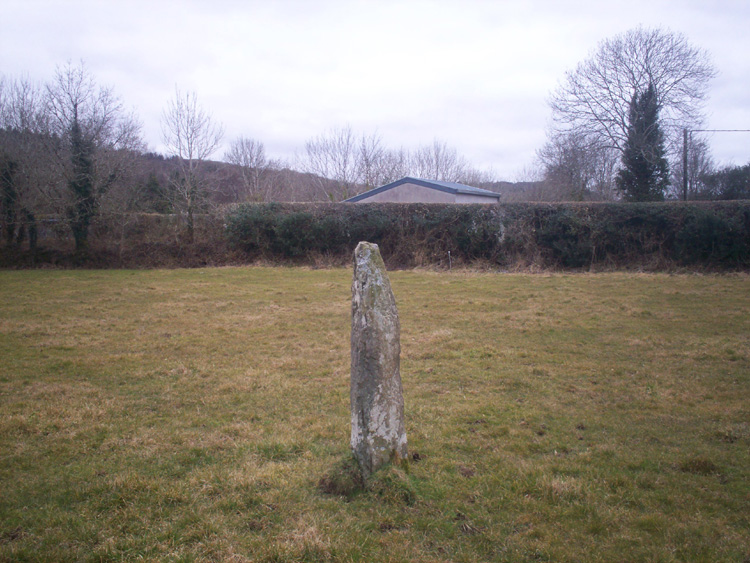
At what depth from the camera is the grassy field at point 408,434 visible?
10.6ft

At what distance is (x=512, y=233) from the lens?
2119cm

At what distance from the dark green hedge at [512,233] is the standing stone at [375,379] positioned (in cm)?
1760

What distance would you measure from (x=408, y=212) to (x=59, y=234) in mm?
17454

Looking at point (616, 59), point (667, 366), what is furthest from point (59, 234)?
point (616, 59)

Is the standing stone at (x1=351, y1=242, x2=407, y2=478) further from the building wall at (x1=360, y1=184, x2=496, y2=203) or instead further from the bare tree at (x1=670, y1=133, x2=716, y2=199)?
the bare tree at (x1=670, y1=133, x2=716, y2=199)

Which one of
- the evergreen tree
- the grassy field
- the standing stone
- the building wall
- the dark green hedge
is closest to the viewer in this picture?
the grassy field

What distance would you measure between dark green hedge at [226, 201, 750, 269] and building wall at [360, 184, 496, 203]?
465cm

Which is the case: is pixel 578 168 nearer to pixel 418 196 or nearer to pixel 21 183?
pixel 418 196

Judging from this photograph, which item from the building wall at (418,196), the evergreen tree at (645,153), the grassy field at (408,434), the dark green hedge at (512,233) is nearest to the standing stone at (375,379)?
the grassy field at (408,434)

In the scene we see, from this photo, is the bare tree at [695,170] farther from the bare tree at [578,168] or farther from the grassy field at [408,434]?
the grassy field at [408,434]

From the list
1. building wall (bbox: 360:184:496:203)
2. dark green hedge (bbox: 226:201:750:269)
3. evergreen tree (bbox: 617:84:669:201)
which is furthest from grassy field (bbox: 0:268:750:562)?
evergreen tree (bbox: 617:84:669:201)

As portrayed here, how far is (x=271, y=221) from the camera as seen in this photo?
23.8m

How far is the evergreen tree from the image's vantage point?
1126 inches

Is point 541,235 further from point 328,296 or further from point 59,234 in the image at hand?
point 59,234
